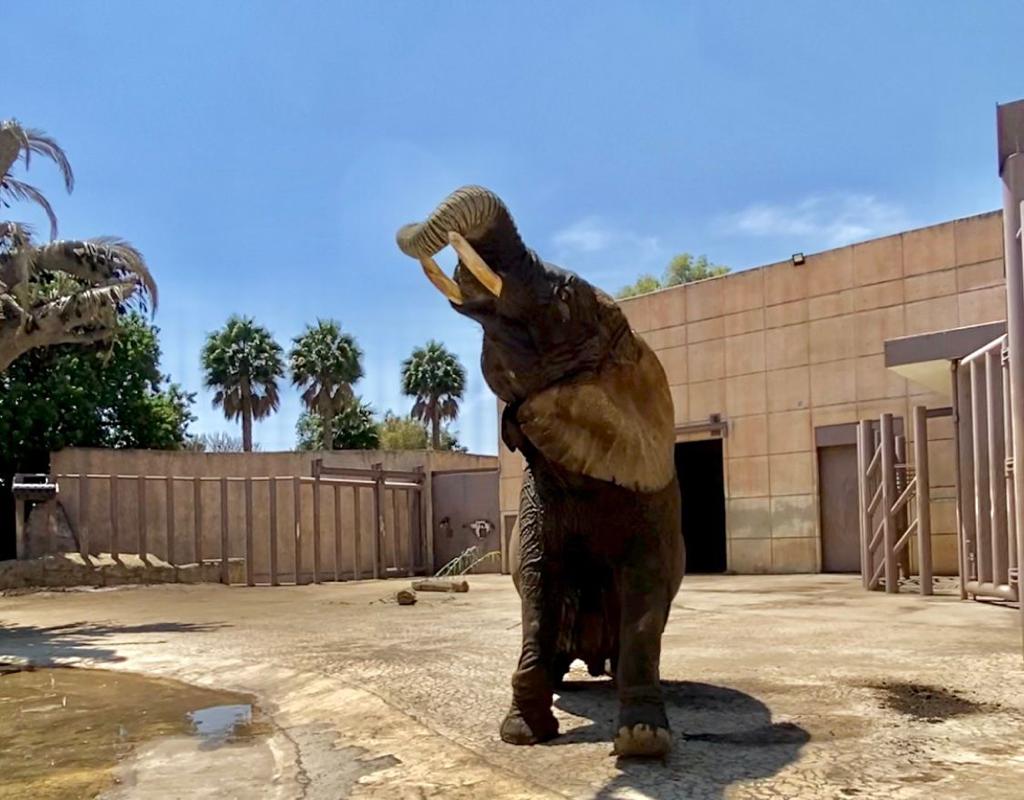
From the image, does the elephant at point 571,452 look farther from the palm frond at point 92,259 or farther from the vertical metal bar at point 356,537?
the vertical metal bar at point 356,537

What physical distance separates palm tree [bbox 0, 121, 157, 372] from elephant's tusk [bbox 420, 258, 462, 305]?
9658mm

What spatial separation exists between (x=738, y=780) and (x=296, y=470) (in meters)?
26.3

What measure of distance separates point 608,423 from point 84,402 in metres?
26.0

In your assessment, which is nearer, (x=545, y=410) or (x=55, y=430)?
(x=545, y=410)

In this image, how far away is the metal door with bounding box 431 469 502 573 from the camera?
90.7ft

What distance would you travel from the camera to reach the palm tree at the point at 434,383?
1946 inches

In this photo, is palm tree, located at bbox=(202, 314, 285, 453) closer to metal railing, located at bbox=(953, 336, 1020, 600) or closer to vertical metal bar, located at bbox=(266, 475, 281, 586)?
vertical metal bar, located at bbox=(266, 475, 281, 586)

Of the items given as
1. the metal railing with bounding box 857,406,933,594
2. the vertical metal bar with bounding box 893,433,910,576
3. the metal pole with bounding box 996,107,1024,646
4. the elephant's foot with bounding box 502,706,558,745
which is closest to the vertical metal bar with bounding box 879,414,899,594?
the metal railing with bounding box 857,406,933,594

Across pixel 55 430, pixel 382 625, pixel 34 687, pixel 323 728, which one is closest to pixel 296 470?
pixel 55 430

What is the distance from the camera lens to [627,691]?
4176 millimetres

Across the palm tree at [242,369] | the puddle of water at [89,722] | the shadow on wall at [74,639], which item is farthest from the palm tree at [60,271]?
the palm tree at [242,369]

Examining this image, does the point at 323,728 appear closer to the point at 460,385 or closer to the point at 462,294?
the point at 462,294

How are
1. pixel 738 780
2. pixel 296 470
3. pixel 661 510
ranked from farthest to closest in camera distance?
pixel 296 470
pixel 661 510
pixel 738 780

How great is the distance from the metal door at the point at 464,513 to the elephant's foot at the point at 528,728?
75.3 feet
